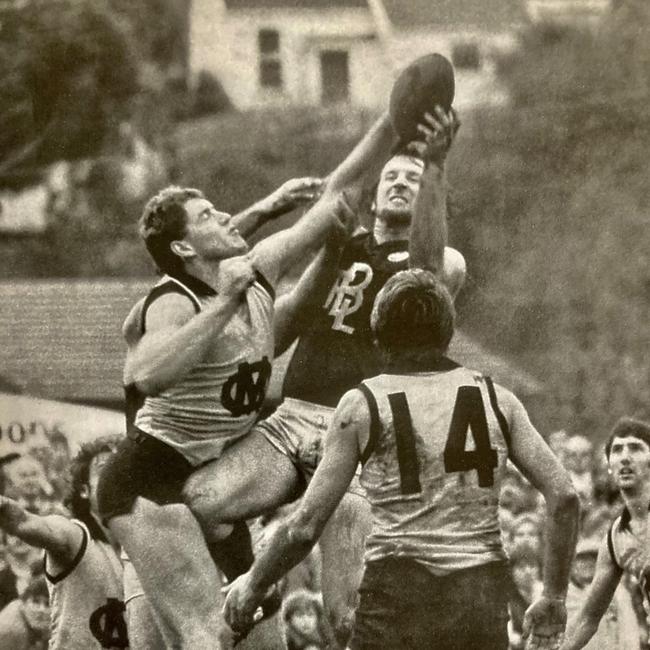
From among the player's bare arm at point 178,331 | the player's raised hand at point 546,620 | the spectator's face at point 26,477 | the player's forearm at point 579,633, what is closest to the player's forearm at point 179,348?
the player's bare arm at point 178,331

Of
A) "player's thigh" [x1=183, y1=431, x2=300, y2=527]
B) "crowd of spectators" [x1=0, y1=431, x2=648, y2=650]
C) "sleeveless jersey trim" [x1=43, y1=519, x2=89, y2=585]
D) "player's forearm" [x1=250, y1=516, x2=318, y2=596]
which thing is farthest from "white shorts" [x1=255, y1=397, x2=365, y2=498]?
"sleeveless jersey trim" [x1=43, y1=519, x2=89, y2=585]

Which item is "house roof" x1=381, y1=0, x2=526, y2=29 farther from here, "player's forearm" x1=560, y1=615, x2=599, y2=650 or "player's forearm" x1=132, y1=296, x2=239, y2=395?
"player's forearm" x1=560, y1=615, x2=599, y2=650

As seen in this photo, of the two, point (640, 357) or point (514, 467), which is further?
point (640, 357)

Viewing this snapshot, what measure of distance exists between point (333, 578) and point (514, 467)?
86 cm

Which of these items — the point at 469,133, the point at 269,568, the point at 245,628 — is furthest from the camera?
the point at 469,133

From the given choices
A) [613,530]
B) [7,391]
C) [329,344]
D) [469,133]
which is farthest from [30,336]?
[613,530]

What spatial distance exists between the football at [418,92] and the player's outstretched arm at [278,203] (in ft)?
1.25

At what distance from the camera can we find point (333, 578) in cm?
483

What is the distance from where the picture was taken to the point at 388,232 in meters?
4.98

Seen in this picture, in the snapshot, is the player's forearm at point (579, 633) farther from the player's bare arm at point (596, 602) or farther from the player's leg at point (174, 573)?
the player's leg at point (174, 573)

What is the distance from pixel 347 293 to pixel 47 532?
1.41m

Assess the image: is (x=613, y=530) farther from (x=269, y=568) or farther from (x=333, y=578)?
(x=269, y=568)

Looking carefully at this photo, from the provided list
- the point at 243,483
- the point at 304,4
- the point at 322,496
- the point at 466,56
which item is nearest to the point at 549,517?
the point at 322,496

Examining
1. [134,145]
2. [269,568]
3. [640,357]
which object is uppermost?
[134,145]
